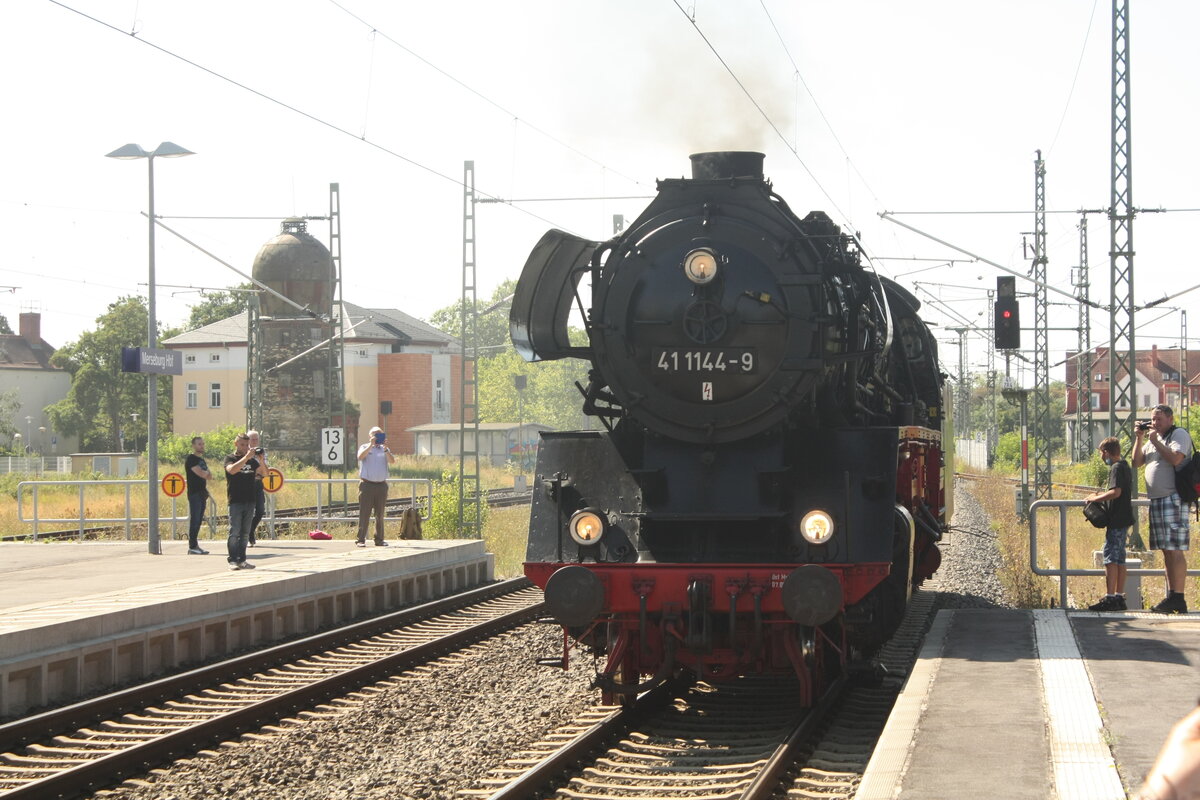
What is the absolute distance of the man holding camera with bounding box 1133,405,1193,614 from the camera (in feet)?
35.1

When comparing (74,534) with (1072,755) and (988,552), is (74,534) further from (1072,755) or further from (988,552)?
(1072,755)

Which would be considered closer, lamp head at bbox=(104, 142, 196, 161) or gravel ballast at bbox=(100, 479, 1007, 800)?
gravel ballast at bbox=(100, 479, 1007, 800)

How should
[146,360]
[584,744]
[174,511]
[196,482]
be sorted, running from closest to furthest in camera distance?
[584,744] → [196,482] → [146,360] → [174,511]

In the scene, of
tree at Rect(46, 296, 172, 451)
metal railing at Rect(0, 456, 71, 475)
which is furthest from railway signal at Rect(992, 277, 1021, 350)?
tree at Rect(46, 296, 172, 451)

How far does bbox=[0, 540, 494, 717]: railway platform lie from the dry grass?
7.08 m

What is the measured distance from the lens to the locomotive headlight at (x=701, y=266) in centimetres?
860

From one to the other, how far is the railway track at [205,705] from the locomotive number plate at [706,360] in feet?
11.3

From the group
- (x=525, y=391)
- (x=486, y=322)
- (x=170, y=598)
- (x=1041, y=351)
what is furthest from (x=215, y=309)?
(x=170, y=598)

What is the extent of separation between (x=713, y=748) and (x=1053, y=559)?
14405 mm

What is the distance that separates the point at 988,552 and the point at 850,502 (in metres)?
14.4

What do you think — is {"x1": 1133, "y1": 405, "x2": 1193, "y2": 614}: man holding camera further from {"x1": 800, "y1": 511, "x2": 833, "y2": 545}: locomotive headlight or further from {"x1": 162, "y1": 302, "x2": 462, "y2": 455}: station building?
{"x1": 162, "y1": 302, "x2": 462, "y2": 455}: station building

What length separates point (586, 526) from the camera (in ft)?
28.0

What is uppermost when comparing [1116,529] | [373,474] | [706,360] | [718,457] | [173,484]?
[706,360]

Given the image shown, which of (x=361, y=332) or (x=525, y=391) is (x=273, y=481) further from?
(x=525, y=391)
